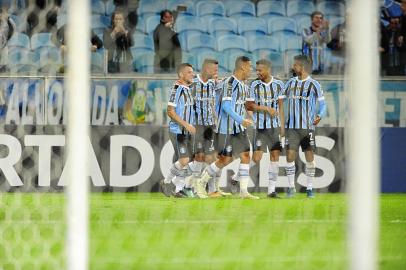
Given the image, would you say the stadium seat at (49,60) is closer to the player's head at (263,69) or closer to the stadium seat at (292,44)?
the player's head at (263,69)

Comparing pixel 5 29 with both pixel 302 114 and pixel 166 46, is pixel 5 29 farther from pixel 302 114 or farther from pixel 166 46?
pixel 302 114

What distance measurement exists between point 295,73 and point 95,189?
8.40ft

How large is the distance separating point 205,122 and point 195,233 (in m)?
4.42

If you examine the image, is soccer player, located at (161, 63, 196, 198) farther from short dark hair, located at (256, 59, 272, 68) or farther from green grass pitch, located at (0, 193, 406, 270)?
short dark hair, located at (256, 59, 272, 68)

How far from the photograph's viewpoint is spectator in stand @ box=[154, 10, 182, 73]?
13.1m

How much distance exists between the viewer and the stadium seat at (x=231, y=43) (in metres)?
13.5

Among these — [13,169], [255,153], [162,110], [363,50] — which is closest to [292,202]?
[255,153]

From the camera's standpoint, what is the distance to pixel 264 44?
13.4 meters

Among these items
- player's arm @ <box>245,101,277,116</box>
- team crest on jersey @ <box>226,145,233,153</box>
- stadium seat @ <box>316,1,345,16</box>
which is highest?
stadium seat @ <box>316,1,345,16</box>

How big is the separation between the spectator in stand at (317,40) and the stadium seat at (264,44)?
0.34 m

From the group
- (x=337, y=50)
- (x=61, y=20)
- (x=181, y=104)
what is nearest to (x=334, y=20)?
(x=337, y=50)

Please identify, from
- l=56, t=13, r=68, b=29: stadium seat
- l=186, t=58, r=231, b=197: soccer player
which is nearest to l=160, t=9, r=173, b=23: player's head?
l=186, t=58, r=231, b=197: soccer player

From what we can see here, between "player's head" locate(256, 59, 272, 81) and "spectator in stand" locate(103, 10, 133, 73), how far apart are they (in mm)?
1475

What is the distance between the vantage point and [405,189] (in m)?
13.2
